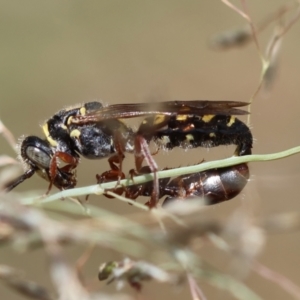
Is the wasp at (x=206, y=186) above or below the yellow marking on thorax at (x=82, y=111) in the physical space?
below

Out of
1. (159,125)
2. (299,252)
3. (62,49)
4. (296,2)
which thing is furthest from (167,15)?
(296,2)

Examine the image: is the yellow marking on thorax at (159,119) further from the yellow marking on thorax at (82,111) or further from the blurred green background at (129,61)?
the blurred green background at (129,61)

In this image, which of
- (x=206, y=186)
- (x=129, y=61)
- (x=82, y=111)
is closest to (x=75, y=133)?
(x=82, y=111)

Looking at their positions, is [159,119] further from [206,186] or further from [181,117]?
[206,186]

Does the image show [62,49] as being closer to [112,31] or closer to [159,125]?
[112,31]

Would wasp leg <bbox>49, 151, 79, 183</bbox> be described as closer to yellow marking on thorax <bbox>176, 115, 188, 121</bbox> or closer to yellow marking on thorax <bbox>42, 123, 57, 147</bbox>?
yellow marking on thorax <bbox>42, 123, 57, 147</bbox>

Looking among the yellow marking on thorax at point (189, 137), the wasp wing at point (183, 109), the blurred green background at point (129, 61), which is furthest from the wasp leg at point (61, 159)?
the blurred green background at point (129, 61)
